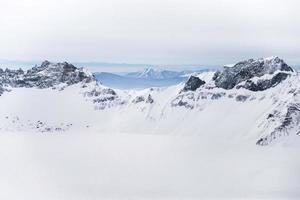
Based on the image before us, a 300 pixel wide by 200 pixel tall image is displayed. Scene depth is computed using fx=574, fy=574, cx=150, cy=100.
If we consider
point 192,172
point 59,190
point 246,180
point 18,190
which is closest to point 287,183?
point 246,180

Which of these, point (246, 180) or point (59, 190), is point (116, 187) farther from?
point (246, 180)

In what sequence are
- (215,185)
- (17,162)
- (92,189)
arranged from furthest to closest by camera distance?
(17,162) < (215,185) < (92,189)

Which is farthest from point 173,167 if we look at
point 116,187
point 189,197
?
point 189,197

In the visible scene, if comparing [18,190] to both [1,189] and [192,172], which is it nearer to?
[1,189]

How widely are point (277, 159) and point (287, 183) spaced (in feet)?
127

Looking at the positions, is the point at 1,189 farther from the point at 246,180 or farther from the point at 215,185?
the point at 246,180

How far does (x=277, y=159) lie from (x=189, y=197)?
237ft

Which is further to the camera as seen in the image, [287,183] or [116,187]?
[287,183]

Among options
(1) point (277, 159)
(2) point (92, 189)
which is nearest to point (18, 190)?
(2) point (92, 189)

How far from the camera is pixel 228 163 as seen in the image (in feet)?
628

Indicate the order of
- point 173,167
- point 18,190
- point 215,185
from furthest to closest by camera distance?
1. point 173,167
2. point 215,185
3. point 18,190

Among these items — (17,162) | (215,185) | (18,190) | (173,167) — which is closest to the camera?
(18,190)

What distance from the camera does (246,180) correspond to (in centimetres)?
16062

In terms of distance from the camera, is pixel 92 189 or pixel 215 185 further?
pixel 215 185
